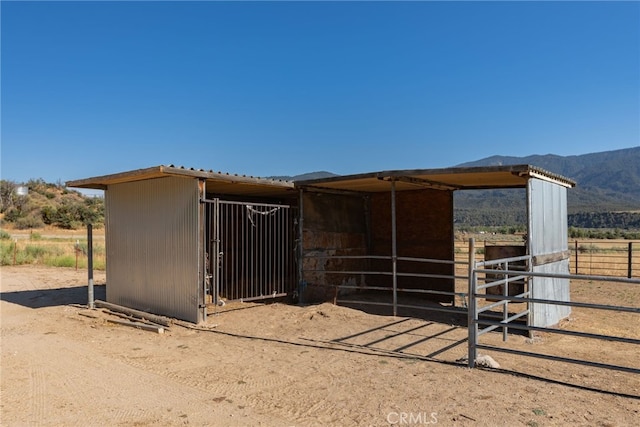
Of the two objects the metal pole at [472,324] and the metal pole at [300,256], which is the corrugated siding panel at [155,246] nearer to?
the metal pole at [300,256]

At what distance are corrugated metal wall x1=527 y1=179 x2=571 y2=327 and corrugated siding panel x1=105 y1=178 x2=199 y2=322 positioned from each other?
5.67 m

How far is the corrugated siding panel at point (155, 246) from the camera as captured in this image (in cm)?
852

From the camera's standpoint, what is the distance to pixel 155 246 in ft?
30.3

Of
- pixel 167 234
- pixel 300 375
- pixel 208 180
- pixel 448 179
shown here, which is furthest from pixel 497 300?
pixel 167 234

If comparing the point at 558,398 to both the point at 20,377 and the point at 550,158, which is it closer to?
the point at 20,377

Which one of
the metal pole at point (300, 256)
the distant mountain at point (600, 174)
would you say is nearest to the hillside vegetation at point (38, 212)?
the metal pole at point (300, 256)

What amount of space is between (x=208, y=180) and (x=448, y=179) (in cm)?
452

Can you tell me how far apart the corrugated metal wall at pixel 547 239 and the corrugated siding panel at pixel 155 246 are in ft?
18.6

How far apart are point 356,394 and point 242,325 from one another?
400 cm

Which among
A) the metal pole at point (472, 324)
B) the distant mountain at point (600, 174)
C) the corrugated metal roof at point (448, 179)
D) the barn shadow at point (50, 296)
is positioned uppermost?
the distant mountain at point (600, 174)

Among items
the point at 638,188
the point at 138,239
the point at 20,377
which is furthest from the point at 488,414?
the point at 638,188

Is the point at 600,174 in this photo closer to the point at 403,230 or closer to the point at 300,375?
the point at 403,230

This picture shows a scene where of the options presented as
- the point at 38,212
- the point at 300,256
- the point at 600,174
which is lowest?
the point at 300,256

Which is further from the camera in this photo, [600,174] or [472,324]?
[600,174]
